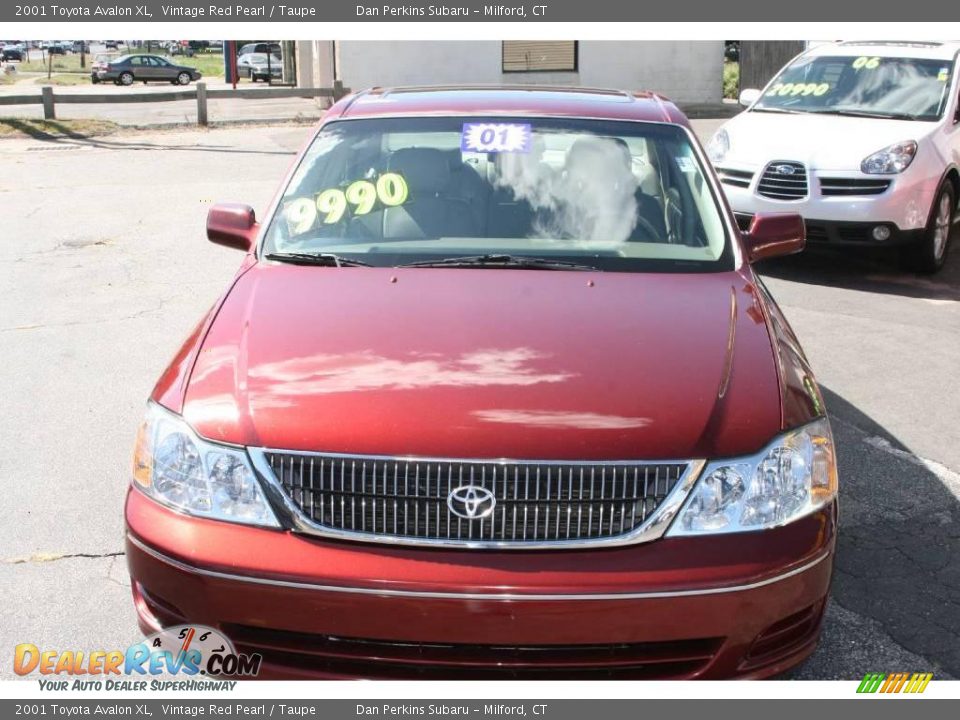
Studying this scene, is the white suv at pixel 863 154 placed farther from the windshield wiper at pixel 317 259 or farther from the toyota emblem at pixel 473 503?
the toyota emblem at pixel 473 503

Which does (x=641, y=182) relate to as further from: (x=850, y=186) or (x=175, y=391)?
(x=850, y=186)

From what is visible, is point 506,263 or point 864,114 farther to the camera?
point 864,114

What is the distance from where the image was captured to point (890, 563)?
4.35 m

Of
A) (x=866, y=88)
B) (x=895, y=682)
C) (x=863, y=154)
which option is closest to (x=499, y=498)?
(x=895, y=682)

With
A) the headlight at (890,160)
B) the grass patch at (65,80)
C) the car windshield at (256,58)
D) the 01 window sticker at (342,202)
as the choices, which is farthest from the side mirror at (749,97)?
the grass patch at (65,80)

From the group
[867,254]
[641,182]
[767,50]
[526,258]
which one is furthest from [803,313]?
[767,50]

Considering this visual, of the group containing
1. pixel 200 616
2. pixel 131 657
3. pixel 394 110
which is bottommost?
pixel 131 657

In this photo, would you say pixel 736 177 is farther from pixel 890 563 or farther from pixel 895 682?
pixel 895 682

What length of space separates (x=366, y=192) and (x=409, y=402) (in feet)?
5.54

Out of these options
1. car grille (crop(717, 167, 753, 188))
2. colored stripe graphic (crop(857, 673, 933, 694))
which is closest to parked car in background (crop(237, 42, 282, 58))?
car grille (crop(717, 167, 753, 188))

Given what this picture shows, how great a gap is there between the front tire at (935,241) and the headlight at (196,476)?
26.1 ft

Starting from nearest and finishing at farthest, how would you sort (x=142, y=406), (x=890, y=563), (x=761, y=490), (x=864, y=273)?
1. (x=761, y=490)
2. (x=890, y=563)
3. (x=142, y=406)
4. (x=864, y=273)

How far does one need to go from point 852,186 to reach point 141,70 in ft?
161

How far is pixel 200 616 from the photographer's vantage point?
9.80 ft
